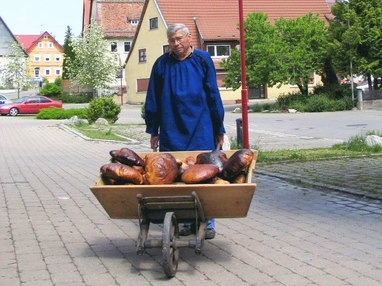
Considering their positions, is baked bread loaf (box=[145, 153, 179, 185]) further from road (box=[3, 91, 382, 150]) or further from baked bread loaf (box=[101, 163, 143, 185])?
road (box=[3, 91, 382, 150])

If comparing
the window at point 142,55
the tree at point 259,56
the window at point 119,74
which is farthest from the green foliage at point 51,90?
the tree at point 259,56

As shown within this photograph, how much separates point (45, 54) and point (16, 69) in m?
65.8

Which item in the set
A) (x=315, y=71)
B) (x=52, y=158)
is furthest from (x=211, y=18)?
(x=52, y=158)

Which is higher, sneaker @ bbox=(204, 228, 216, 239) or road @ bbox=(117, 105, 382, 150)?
sneaker @ bbox=(204, 228, 216, 239)

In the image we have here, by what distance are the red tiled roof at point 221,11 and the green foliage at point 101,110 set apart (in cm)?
2651

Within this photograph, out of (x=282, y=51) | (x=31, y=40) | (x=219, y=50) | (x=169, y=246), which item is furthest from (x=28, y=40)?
(x=169, y=246)

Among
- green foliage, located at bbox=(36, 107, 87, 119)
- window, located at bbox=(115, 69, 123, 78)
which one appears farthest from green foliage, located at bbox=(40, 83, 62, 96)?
green foliage, located at bbox=(36, 107, 87, 119)

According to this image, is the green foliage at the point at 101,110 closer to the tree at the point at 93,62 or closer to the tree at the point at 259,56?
the tree at the point at 259,56

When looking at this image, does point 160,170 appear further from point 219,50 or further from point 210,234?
point 219,50

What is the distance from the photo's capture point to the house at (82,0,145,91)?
7875cm

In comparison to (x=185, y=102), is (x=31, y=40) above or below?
above

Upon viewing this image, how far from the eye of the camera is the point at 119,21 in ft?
263

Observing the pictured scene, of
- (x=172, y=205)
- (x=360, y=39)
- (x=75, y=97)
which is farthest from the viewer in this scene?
(x=75, y=97)

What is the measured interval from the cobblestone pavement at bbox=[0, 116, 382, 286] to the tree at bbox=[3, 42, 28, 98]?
65770mm
